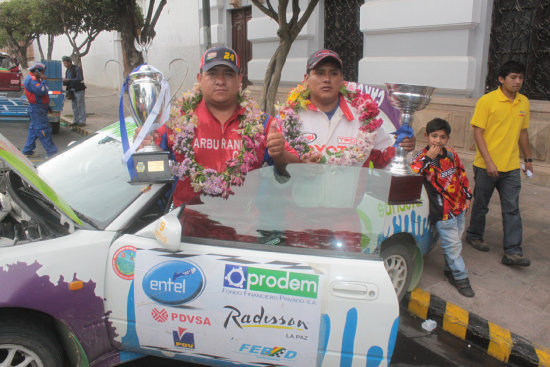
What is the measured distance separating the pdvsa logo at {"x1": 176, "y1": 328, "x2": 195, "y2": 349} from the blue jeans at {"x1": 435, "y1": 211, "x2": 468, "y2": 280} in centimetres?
234

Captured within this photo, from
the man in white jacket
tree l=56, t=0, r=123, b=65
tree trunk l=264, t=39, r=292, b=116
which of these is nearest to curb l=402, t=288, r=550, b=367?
the man in white jacket

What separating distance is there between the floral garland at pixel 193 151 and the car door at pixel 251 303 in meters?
0.38

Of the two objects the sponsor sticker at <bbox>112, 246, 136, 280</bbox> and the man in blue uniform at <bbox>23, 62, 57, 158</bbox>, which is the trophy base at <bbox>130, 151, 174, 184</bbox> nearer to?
the sponsor sticker at <bbox>112, 246, 136, 280</bbox>

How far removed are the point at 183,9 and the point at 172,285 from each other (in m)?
15.0

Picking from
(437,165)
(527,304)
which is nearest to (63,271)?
(437,165)

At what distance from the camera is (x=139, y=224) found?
8.17 ft

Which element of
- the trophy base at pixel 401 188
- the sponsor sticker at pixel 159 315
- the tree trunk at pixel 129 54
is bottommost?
the sponsor sticker at pixel 159 315

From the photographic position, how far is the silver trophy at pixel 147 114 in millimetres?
2398

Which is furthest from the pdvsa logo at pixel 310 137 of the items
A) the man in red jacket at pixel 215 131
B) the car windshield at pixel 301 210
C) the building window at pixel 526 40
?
the building window at pixel 526 40

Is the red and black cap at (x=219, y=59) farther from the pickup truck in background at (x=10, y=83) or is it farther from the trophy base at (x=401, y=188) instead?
the pickup truck in background at (x=10, y=83)

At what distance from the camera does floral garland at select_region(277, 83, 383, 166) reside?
2.88 meters

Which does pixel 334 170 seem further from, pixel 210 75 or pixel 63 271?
pixel 63 271

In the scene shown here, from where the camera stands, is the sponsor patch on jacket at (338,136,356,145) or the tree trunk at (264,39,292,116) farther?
the tree trunk at (264,39,292,116)

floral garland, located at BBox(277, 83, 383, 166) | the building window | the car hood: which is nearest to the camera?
the car hood
